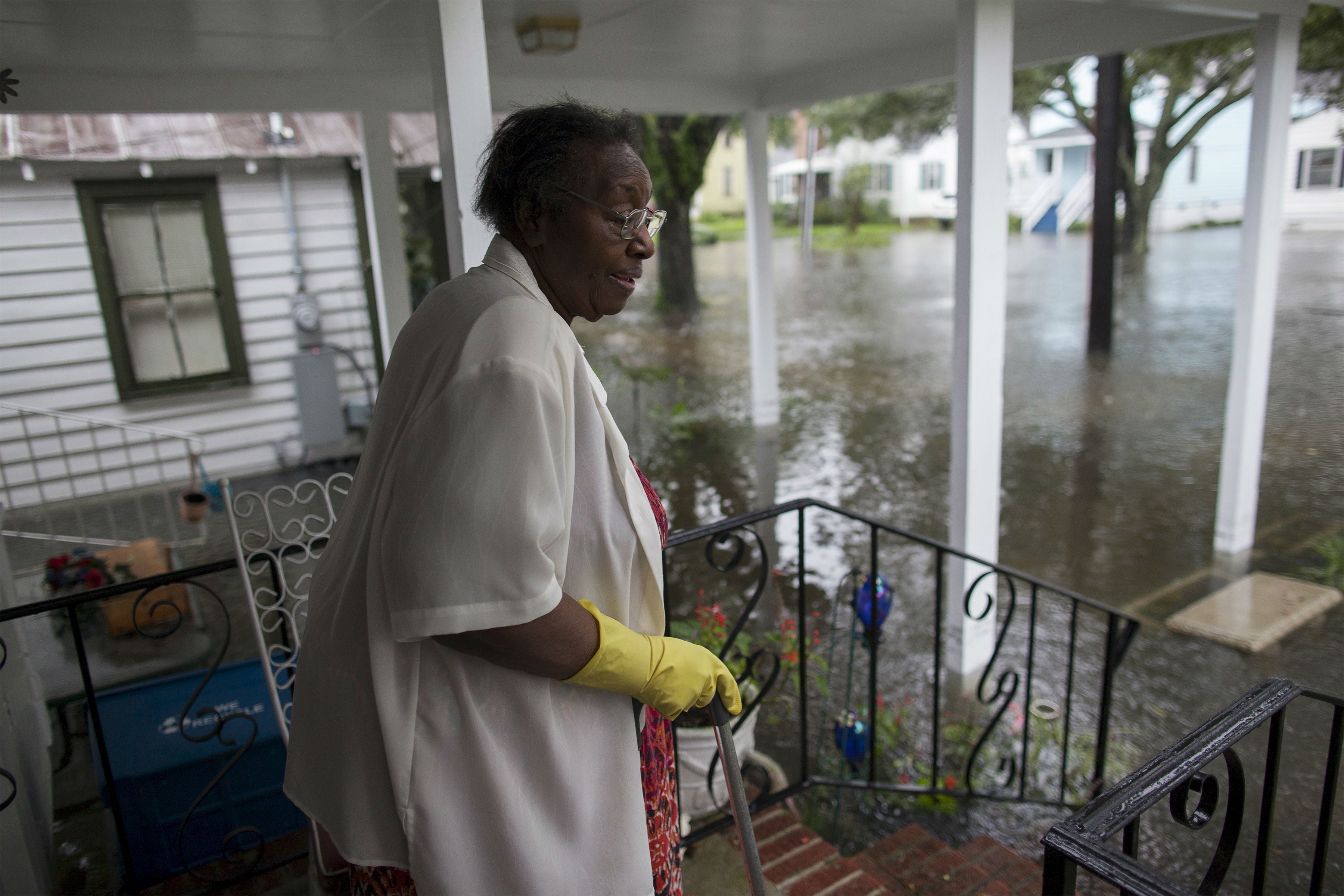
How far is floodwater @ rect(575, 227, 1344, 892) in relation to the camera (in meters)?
3.99

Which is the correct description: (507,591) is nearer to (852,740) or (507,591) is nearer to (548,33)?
(852,740)

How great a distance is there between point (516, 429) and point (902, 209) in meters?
38.9

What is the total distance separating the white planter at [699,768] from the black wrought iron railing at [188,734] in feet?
4.21

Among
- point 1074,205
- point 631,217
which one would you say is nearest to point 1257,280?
point 631,217

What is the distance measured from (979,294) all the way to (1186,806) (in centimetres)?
293

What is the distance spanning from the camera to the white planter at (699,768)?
3.18 metres

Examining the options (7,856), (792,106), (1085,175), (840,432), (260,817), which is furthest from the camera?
A: (1085,175)

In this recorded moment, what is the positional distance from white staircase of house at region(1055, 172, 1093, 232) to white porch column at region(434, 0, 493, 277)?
3357 centimetres

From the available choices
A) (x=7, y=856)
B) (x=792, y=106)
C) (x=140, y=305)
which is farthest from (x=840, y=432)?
(x=7, y=856)

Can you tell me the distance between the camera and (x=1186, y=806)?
62.7 inches

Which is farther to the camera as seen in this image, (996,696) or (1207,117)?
(1207,117)

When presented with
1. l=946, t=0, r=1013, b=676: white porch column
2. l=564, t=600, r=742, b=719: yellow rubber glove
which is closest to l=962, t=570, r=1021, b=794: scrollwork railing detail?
l=946, t=0, r=1013, b=676: white porch column

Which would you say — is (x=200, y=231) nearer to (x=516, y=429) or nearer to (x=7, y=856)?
(x=7, y=856)

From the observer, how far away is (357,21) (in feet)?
13.5
